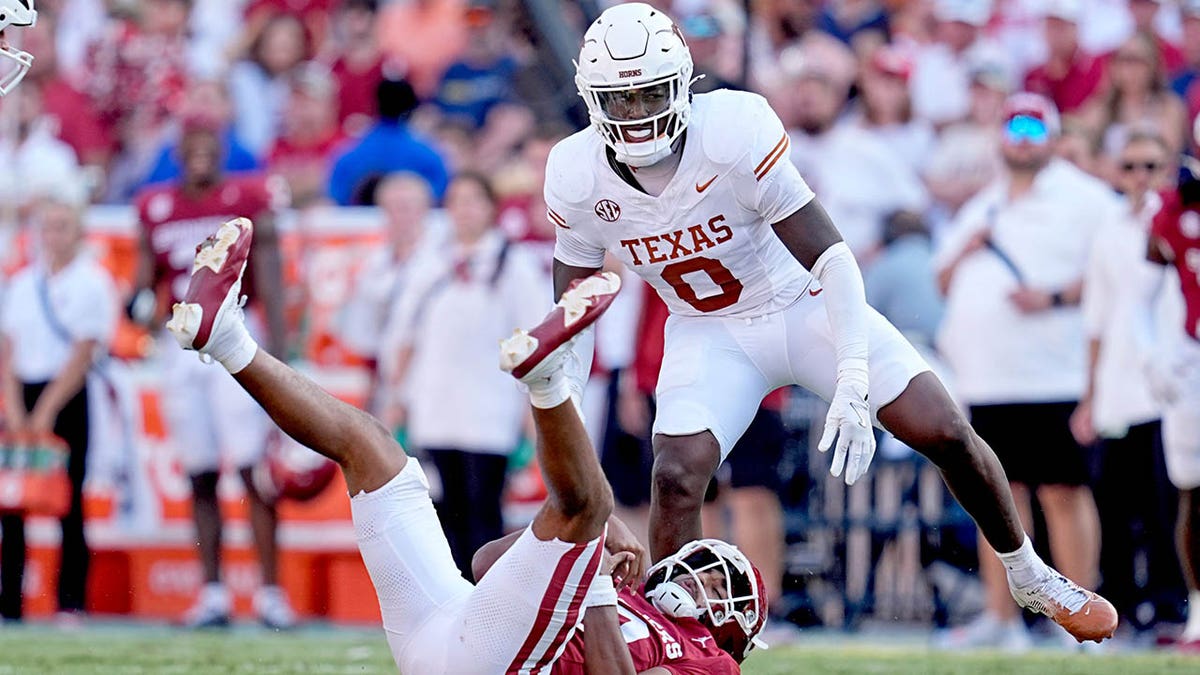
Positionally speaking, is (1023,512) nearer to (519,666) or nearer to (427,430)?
(427,430)

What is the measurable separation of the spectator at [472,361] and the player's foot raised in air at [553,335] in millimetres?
4521

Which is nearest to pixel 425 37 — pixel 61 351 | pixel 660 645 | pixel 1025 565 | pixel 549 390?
pixel 61 351

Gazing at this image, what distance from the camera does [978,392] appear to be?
8.84 m

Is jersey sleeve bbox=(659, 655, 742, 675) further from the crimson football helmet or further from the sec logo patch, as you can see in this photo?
the sec logo patch

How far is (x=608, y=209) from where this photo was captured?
5.77 metres

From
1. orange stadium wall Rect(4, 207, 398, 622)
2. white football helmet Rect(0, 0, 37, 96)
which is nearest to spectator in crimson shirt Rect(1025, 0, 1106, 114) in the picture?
orange stadium wall Rect(4, 207, 398, 622)

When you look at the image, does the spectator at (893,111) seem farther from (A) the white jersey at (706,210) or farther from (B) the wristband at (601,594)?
(B) the wristband at (601,594)

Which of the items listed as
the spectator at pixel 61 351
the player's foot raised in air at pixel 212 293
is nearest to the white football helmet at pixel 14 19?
the player's foot raised in air at pixel 212 293

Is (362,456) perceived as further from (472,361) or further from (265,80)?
(265,80)

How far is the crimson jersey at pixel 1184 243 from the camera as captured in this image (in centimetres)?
771

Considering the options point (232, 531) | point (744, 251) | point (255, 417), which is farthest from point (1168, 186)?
point (232, 531)

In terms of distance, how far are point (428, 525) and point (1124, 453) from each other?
185 inches

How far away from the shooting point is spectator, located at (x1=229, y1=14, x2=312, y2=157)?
1209cm

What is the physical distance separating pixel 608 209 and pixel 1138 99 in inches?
183
